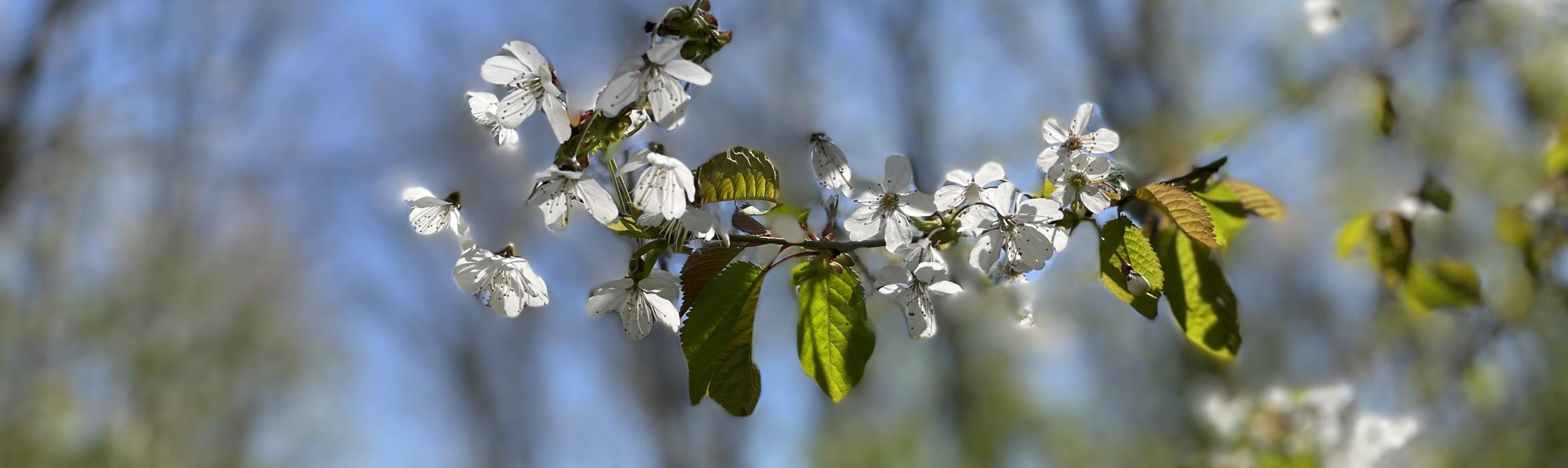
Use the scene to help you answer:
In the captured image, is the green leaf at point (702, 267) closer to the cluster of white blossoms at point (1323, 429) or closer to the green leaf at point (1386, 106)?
the green leaf at point (1386, 106)

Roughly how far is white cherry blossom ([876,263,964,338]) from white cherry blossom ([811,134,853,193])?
0.23 feet

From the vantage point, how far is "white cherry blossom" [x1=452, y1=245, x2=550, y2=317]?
24.5 inches

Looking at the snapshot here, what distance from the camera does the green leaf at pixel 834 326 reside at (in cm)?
61

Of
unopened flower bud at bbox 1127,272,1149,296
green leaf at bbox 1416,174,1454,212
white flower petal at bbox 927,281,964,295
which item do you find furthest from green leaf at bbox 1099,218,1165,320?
green leaf at bbox 1416,174,1454,212

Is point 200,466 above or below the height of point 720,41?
above

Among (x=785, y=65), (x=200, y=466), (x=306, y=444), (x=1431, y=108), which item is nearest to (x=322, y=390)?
(x=306, y=444)

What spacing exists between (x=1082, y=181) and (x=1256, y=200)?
1.00ft

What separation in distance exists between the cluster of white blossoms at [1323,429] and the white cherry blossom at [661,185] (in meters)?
2.00

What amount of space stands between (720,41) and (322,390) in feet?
34.3

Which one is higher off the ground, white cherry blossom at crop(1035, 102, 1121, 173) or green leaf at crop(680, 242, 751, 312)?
white cherry blossom at crop(1035, 102, 1121, 173)

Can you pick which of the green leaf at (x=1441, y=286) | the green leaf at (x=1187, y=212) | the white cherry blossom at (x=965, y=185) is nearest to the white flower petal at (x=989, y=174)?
the white cherry blossom at (x=965, y=185)

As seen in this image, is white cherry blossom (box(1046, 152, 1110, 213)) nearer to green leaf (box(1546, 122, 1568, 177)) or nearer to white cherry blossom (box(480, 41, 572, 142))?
white cherry blossom (box(480, 41, 572, 142))

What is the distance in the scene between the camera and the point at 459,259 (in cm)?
61

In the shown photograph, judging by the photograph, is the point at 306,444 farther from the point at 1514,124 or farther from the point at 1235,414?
the point at 1514,124
